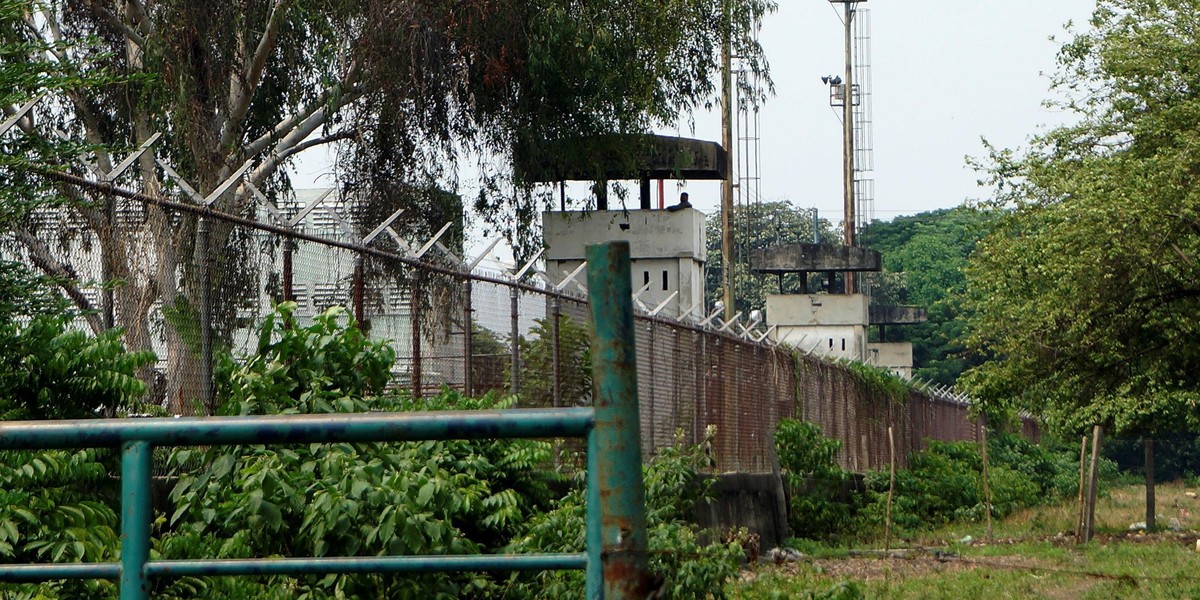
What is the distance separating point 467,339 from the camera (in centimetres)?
957

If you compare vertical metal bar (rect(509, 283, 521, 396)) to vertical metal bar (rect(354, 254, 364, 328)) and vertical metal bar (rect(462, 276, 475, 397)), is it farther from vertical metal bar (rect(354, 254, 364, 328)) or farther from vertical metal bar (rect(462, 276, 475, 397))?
vertical metal bar (rect(354, 254, 364, 328))

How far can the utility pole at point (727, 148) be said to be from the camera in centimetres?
2350

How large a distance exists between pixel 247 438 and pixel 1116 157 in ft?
78.6

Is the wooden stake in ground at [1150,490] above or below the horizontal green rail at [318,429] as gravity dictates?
below

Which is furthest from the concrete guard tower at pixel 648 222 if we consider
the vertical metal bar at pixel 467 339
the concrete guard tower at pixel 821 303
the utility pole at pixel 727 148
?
the concrete guard tower at pixel 821 303

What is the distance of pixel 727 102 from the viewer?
92.4 feet

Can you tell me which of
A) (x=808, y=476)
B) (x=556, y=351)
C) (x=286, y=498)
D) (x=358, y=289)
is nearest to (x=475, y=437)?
(x=286, y=498)

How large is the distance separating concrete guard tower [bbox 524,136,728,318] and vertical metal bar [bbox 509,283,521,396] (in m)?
12.0

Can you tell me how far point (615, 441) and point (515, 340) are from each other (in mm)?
8196

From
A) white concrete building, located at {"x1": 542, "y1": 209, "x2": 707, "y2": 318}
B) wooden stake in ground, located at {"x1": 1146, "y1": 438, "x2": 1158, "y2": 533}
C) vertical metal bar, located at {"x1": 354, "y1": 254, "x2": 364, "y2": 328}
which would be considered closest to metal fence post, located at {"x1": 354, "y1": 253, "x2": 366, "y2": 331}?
vertical metal bar, located at {"x1": 354, "y1": 254, "x2": 364, "y2": 328}

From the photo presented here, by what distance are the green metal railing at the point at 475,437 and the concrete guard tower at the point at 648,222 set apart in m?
20.2

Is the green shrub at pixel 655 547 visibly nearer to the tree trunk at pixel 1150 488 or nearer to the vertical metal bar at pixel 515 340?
the vertical metal bar at pixel 515 340

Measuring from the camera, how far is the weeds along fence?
6680 millimetres

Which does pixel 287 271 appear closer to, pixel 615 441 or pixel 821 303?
pixel 615 441
